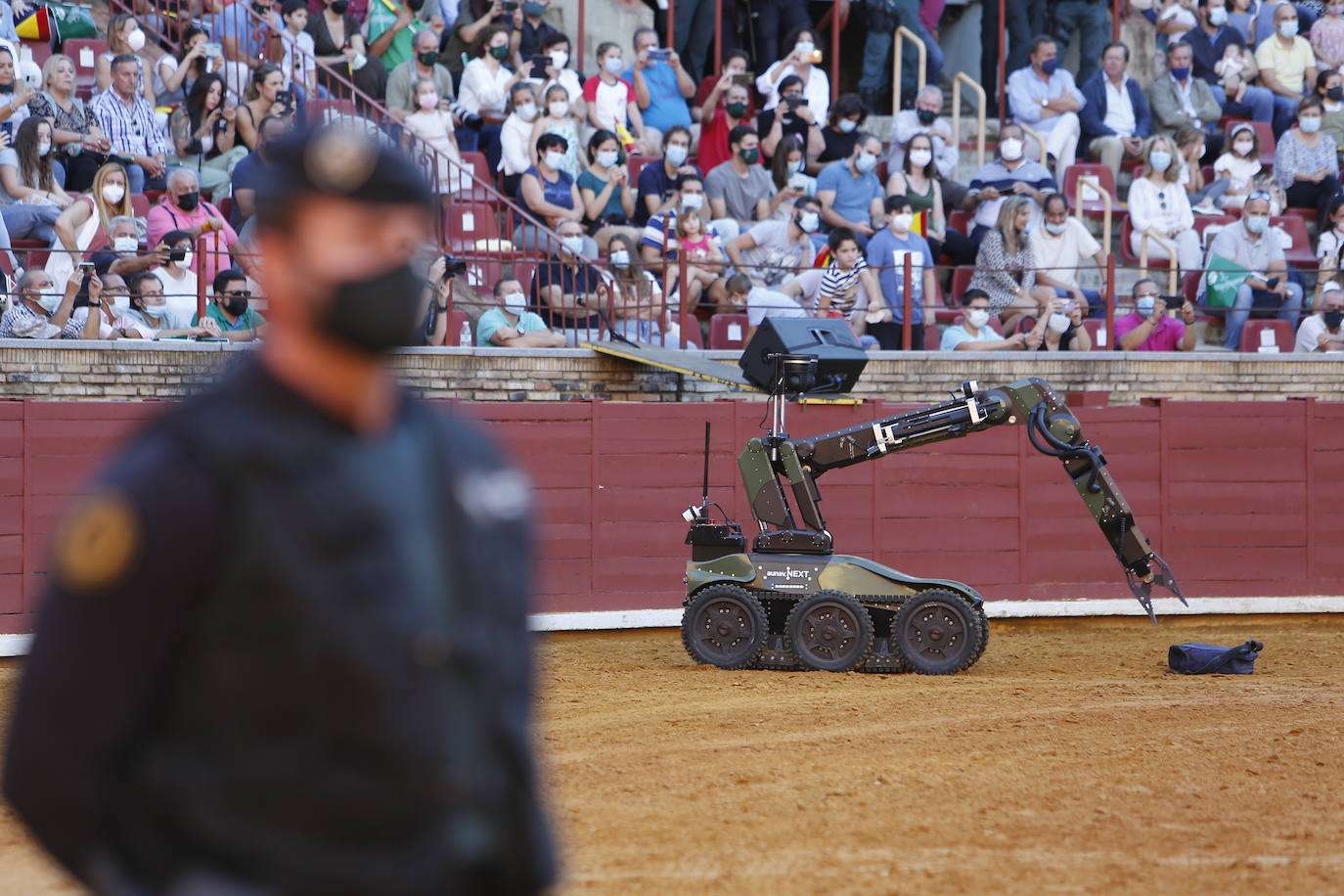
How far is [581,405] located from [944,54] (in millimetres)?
9379

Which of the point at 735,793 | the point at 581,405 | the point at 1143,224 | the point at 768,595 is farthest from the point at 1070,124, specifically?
the point at 735,793

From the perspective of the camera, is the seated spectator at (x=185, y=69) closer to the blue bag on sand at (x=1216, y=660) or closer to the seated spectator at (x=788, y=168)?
the seated spectator at (x=788, y=168)

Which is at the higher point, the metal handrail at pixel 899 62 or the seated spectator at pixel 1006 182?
the metal handrail at pixel 899 62

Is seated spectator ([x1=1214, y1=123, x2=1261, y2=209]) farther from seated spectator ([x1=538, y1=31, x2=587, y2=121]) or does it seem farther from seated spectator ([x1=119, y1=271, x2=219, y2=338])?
seated spectator ([x1=119, y1=271, x2=219, y2=338])

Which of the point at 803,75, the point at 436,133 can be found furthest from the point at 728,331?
the point at 803,75

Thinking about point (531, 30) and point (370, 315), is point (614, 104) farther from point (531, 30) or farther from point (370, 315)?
point (370, 315)

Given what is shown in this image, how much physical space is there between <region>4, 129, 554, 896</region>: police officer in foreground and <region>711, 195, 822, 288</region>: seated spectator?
1300cm

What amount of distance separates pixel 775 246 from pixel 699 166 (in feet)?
5.97

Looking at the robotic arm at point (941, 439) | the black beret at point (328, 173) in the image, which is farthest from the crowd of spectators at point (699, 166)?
the black beret at point (328, 173)

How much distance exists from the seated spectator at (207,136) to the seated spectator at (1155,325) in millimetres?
7980

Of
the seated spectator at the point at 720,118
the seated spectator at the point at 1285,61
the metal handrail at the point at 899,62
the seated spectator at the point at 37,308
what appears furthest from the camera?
the seated spectator at the point at 1285,61

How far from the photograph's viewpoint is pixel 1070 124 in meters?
17.6

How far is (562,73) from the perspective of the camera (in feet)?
52.2

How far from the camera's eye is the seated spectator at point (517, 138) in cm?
1491
